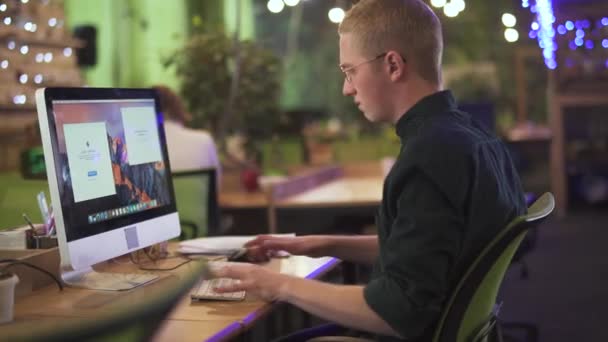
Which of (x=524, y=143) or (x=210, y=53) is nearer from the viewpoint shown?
(x=210, y=53)

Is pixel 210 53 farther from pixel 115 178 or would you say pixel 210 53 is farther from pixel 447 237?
pixel 447 237

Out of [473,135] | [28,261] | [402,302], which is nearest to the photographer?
[402,302]

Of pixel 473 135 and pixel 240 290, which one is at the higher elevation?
pixel 473 135

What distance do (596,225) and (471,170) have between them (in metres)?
6.80

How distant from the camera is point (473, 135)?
1.68m

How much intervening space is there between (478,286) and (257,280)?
0.48 m

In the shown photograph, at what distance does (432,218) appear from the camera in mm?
1563

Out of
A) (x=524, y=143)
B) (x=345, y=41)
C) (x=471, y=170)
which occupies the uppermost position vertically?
(x=345, y=41)

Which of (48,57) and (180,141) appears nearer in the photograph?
(180,141)

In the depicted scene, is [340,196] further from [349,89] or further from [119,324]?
[119,324]

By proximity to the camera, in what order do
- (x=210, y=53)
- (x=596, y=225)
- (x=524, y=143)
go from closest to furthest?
1. (x=210, y=53)
2. (x=596, y=225)
3. (x=524, y=143)

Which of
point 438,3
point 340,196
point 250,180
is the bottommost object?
point 340,196

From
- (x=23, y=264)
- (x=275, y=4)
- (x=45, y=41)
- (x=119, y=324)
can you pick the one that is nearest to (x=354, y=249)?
(x=23, y=264)

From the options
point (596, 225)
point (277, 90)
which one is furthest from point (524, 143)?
point (277, 90)
